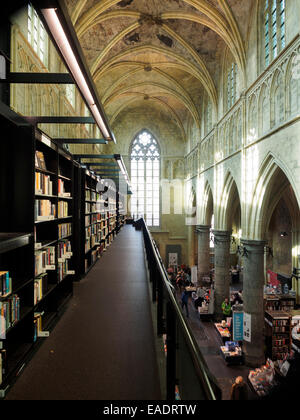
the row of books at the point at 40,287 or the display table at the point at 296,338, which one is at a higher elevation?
the row of books at the point at 40,287

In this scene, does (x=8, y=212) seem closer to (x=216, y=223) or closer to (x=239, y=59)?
(x=239, y=59)

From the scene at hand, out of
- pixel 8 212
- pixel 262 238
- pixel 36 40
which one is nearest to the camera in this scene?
pixel 8 212

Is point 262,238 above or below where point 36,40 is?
below

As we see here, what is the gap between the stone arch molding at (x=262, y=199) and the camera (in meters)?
Answer: 8.67

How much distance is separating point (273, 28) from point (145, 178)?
16.8 metres

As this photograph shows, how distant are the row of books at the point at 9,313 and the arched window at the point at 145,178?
21762mm

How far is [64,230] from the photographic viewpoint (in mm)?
4867

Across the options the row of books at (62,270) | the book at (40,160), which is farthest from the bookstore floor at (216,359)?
the book at (40,160)

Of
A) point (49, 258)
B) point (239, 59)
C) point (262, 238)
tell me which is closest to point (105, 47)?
point (239, 59)

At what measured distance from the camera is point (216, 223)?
1412cm

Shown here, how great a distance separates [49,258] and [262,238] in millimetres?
7674

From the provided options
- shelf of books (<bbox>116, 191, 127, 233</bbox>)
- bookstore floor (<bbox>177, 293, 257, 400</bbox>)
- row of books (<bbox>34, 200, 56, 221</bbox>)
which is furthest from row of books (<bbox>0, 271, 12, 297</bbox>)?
shelf of books (<bbox>116, 191, 127, 233</bbox>)

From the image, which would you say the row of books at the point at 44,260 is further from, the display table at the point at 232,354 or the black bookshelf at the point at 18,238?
the display table at the point at 232,354
